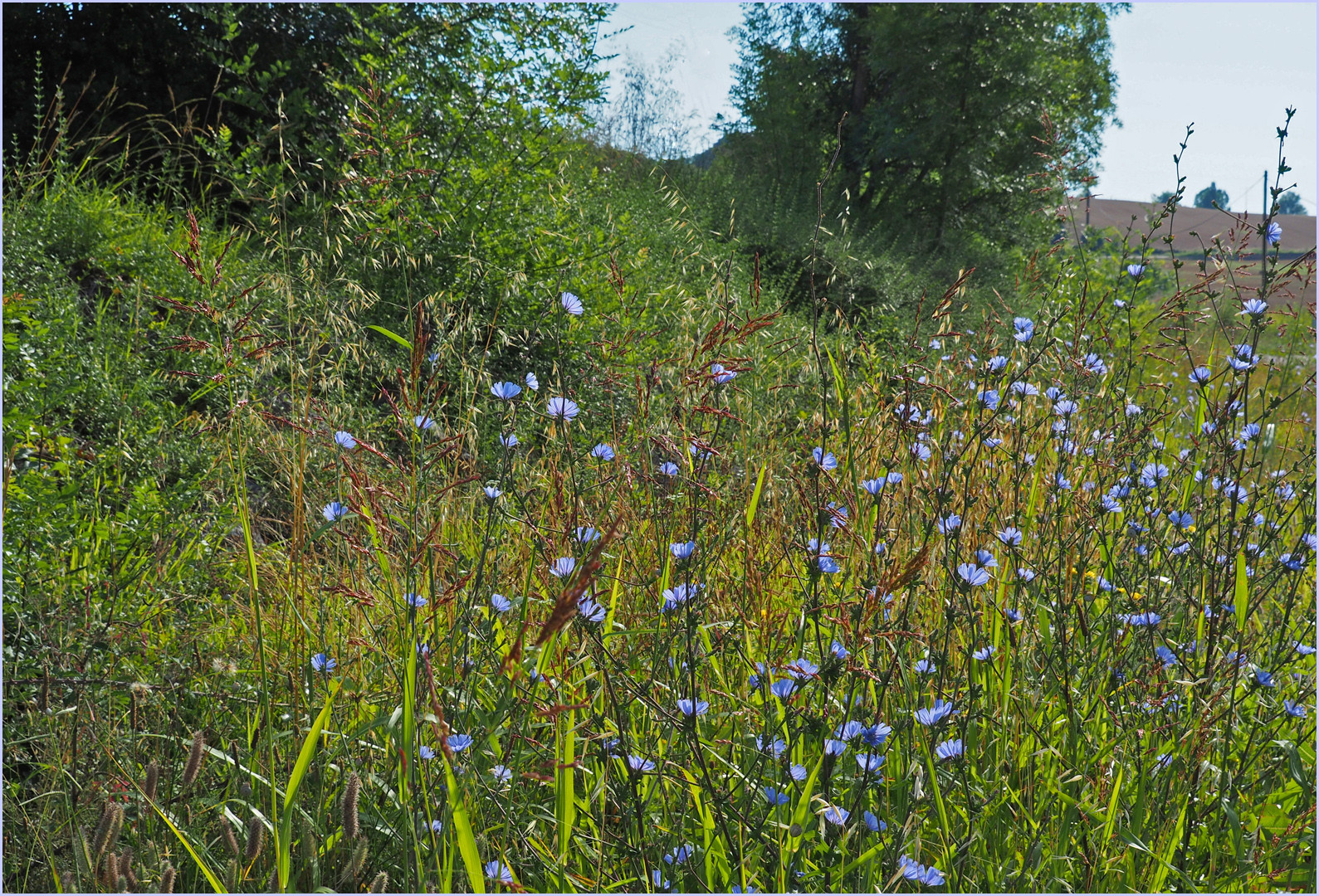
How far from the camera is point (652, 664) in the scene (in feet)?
5.08

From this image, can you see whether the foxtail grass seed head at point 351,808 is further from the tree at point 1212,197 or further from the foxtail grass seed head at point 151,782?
the tree at point 1212,197

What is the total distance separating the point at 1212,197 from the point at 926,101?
8868 mm

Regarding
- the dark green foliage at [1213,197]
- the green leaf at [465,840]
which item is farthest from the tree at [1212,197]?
the green leaf at [465,840]

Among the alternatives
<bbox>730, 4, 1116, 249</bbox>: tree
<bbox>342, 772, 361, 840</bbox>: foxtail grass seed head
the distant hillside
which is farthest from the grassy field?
<bbox>730, 4, 1116, 249</bbox>: tree

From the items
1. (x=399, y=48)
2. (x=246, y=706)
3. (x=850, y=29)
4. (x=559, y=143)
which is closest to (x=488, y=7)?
(x=399, y=48)

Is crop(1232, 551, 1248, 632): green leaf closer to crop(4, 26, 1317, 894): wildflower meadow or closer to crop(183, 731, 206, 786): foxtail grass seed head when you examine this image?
crop(4, 26, 1317, 894): wildflower meadow

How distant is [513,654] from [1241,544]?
1.56 m

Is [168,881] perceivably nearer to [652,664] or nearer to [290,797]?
[290,797]

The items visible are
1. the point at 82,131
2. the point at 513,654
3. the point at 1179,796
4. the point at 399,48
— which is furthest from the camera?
the point at 82,131

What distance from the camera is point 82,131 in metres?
5.37

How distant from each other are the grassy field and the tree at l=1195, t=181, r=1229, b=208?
0.20 metres

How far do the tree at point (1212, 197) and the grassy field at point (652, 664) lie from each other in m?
0.20

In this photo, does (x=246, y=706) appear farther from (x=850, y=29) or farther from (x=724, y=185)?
(x=850, y=29)

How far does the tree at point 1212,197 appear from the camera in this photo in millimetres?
1846
